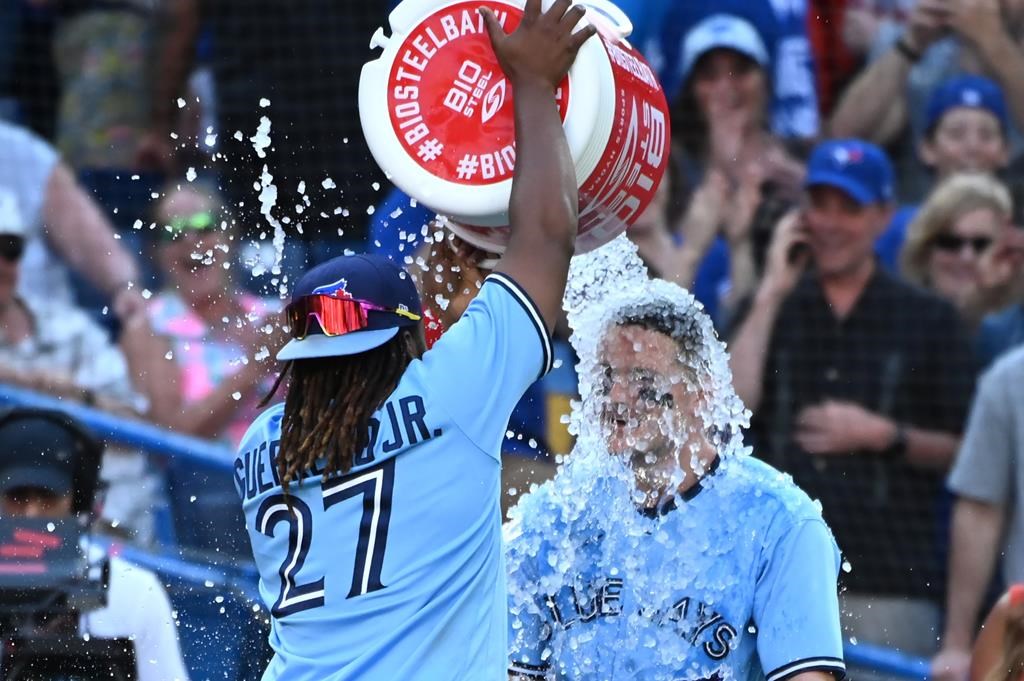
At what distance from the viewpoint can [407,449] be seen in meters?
2.55

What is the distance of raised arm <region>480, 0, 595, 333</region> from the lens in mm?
2617

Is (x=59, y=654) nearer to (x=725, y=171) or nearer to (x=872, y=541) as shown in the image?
(x=872, y=541)

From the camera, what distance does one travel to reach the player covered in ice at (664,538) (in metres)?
3.07

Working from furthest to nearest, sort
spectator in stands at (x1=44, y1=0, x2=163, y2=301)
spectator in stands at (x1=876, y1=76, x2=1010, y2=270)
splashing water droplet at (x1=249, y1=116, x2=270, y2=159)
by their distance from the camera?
spectator in stands at (x1=44, y1=0, x2=163, y2=301)
spectator in stands at (x1=876, y1=76, x2=1010, y2=270)
splashing water droplet at (x1=249, y1=116, x2=270, y2=159)

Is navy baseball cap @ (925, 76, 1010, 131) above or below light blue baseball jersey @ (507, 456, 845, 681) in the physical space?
above

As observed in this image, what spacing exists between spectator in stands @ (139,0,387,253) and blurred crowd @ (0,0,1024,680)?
1 centimetres

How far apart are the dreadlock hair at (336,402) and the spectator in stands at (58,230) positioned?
13.0 feet

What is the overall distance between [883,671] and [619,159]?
2808 millimetres

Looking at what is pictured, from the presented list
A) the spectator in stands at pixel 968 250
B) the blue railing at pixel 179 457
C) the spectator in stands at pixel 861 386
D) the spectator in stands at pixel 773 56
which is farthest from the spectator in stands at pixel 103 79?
the spectator in stands at pixel 968 250

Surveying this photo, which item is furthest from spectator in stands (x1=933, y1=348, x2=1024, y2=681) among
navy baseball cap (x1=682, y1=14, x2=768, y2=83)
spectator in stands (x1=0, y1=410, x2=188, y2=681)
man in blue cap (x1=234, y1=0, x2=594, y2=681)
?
man in blue cap (x1=234, y1=0, x2=594, y2=681)

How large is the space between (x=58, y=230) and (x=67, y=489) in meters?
2.31

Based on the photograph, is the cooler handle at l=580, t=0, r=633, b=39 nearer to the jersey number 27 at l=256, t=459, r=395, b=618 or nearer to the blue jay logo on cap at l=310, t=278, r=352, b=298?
the blue jay logo on cap at l=310, t=278, r=352, b=298

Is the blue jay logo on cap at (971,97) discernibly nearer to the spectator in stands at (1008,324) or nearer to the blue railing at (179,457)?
the spectator in stands at (1008,324)

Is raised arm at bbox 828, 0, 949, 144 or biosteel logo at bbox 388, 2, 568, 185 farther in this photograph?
raised arm at bbox 828, 0, 949, 144
